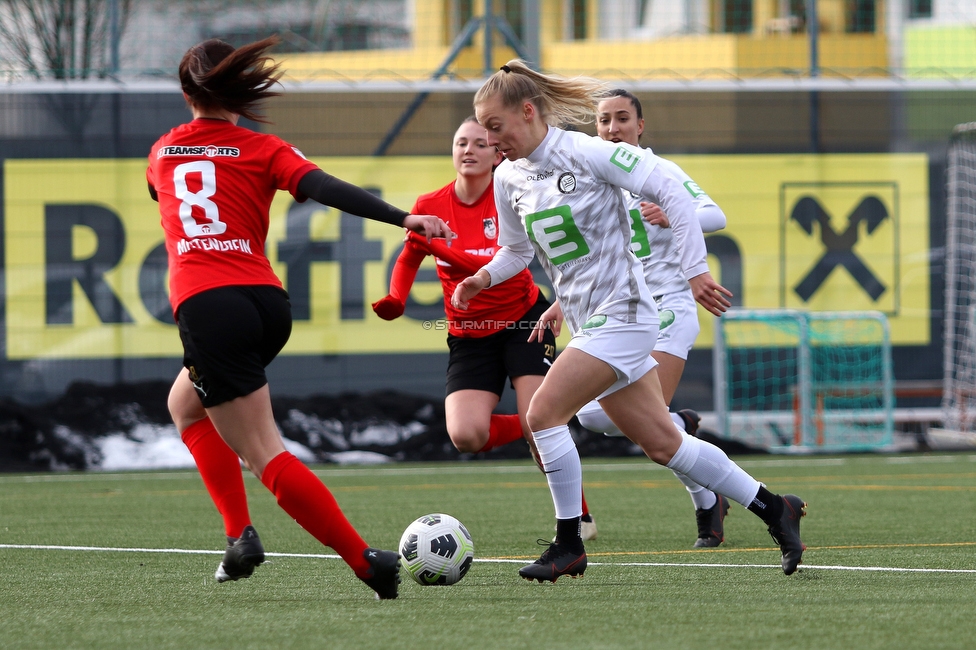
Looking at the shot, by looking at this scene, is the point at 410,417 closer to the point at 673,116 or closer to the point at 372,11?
the point at 673,116

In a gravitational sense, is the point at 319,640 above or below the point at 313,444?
above

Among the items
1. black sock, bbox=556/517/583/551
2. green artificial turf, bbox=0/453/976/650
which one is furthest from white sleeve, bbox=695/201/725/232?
black sock, bbox=556/517/583/551

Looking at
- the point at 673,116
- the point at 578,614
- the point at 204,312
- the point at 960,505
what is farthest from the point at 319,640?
the point at 673,116

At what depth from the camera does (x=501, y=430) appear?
256 inches

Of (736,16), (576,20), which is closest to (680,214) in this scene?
(736,16)

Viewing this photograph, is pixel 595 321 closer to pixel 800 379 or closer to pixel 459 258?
pixel 459 258

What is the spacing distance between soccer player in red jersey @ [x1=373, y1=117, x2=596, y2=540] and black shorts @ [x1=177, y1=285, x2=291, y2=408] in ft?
7.36

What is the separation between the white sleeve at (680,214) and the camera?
14.7 ft

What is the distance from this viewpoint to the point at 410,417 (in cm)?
1220

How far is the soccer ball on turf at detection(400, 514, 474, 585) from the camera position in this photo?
4.51 m

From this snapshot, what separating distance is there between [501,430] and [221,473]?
2.22m

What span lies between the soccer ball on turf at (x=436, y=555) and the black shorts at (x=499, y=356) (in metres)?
1.82

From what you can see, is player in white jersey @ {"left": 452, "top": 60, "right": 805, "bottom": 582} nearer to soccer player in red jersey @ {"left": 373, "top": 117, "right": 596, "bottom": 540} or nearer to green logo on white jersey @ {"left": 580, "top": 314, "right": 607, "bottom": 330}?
green logo on white jersey @ {"left": 580, "top": 314, "right": 607, "bottom": 330}

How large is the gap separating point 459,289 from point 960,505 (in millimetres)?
3813
